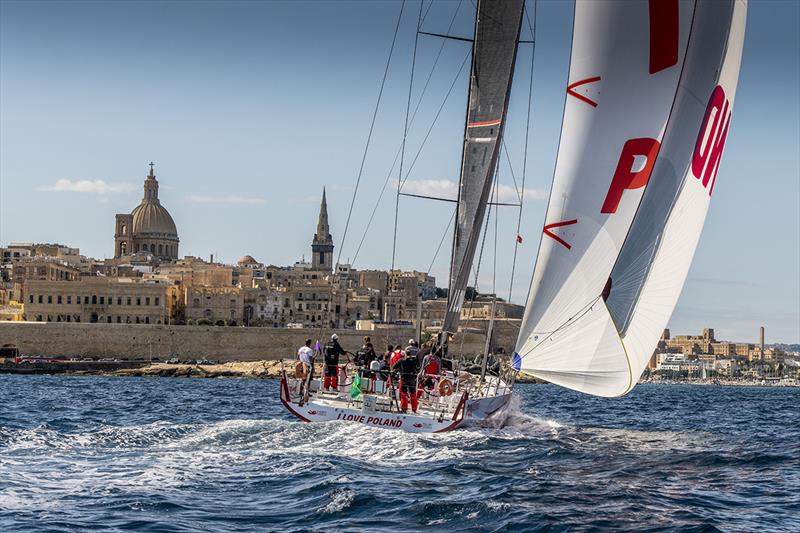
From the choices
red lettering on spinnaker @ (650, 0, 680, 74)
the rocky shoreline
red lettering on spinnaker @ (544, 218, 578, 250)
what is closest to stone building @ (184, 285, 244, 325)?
the rocky shoreline

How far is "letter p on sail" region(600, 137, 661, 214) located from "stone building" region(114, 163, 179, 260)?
114 metres

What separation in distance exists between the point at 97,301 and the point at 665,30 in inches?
3008

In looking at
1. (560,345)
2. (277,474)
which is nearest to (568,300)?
(560,345)

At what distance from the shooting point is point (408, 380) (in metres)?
16.3

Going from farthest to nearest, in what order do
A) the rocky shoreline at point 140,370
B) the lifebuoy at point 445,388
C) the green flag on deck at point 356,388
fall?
the rocky shoreline at point 140,370 → the green flag on deck at point 356,388 → the lifebuoy at point 445,388

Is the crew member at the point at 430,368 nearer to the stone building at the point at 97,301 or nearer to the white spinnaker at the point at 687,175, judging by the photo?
the white spinnaker at the point at 687,175

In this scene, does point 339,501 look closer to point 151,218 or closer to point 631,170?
point 631,170

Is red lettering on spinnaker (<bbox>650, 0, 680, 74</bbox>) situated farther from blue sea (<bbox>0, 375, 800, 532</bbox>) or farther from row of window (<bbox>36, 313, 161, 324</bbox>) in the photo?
row of window (<bbox>36, 313, 161, 324</bbox>)

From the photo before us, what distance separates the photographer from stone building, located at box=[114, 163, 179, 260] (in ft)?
415

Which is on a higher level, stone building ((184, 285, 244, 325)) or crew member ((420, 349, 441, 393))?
stone building ((184, 285, 244, 325))

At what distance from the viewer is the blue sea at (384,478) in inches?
387

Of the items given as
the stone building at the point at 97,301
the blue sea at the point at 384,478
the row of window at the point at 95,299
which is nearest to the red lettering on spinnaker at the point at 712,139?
the blue sea at the point at 384,478

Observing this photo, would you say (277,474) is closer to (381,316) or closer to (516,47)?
(516,47)

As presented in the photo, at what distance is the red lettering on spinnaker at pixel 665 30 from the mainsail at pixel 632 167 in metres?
0.01
